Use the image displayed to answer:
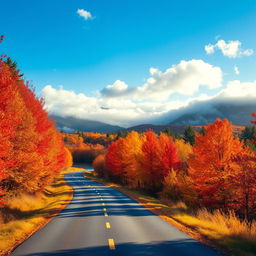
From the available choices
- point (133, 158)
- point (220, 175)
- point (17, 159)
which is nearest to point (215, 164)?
point (220, 175)

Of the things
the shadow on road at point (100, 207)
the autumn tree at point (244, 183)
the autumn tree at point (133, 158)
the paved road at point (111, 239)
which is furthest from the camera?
the autumn tree at point (133, 158)

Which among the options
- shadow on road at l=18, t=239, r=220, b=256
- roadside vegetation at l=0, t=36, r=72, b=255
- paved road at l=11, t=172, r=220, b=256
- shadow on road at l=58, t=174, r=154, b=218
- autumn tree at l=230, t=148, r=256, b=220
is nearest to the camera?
shadow on road at l=18, t=239, r=220, b=256

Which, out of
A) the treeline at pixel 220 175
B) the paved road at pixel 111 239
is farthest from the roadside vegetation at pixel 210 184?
the paved road at pixel 111 239

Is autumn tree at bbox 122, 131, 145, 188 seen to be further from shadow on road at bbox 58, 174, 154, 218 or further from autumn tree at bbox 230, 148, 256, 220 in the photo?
autumn tree at bbox 230, 148, 256, 220

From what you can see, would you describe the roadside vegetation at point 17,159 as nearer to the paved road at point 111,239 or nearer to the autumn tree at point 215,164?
the paved road at point 111,239

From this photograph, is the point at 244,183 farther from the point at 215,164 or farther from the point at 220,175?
the point at 215,164

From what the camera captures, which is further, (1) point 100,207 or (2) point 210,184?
(2) point 210,184

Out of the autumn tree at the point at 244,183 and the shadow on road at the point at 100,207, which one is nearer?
the shadow on road at the point at 100,207

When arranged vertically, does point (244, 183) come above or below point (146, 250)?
above

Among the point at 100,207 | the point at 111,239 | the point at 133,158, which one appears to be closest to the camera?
the point at 111,239

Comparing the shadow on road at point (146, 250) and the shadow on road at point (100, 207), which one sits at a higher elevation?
the shadow on road at point (146, 250)

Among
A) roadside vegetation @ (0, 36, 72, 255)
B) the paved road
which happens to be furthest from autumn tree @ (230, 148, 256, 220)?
roadside vegetation @ (0, 36, 72, 255)

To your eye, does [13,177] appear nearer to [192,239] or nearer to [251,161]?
[192,239]

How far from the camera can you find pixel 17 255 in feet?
28.6
